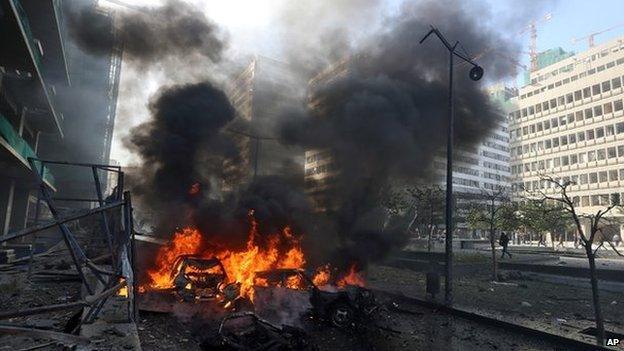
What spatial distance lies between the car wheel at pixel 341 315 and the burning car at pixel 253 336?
1848 mm

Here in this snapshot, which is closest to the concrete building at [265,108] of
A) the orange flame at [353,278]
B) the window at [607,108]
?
the orange flame at [353,278]

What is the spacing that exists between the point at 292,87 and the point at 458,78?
30.2 feet

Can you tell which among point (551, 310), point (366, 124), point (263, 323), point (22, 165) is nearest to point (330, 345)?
point (263, 323)

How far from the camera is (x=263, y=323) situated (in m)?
6.82

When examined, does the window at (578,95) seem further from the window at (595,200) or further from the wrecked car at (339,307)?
the wrecked car at (339,307)

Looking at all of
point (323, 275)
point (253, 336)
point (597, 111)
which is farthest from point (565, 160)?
point (253, 336)

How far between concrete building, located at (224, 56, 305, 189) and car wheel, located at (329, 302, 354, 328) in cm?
1323

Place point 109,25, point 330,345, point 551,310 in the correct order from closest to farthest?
→ point 330,345, point 551,310, point 109,25

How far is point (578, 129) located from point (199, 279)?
2669 inches

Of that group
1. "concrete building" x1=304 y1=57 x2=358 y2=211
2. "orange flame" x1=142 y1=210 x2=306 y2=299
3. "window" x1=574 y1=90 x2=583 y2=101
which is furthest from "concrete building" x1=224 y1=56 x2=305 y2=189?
"window" x1=574 y1=90 x2=583 y2=101

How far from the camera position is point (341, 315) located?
28.9 feet

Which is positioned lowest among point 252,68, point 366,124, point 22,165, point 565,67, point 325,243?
point 325,243

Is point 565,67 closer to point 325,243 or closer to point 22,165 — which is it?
point 325,243

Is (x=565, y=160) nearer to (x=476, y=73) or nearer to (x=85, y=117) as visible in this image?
(x=476, y=73)
